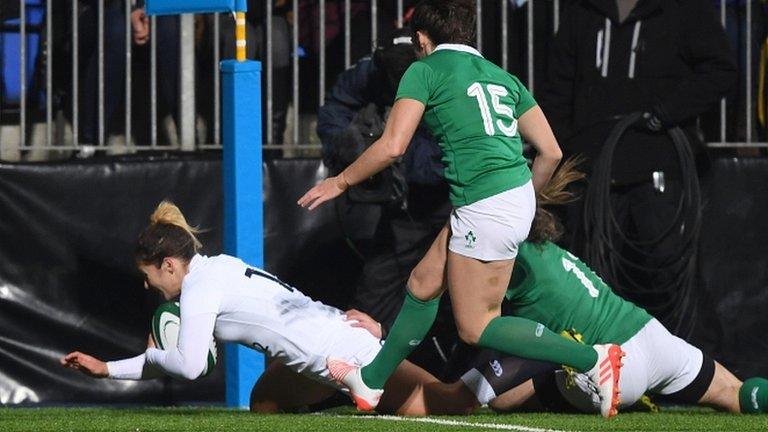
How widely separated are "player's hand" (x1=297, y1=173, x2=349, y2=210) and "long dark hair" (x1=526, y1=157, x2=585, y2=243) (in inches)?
46.5

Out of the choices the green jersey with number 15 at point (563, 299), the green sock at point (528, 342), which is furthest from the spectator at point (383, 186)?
the green sock at point (528, 342)

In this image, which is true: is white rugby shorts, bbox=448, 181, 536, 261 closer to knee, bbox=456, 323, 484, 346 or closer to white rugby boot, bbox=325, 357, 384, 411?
knee, bbox=456, 323, 484, 346

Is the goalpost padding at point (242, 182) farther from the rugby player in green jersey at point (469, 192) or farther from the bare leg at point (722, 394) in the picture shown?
the bare leg at point (722, 394)

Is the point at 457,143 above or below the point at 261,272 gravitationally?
above

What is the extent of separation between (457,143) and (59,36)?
11.4ft

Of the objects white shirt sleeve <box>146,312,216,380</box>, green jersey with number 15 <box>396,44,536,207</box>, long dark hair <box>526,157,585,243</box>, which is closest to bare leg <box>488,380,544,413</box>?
long dark hair <box>526,157,585,243</box>

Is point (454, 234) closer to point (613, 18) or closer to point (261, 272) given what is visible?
point (261, 272)

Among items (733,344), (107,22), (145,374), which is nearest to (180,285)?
(145,374)

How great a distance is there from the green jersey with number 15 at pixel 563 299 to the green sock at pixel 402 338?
616 millimetres

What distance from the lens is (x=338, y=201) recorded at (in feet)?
30.5

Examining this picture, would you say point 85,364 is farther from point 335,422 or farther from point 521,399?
point 521,399

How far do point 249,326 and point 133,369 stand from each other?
51 centimetres

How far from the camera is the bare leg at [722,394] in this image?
7.80 metres

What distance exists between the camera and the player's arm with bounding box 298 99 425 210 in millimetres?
6680
